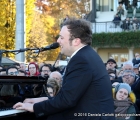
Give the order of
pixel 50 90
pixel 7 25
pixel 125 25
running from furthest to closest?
pixel 7 25, pixel 125 25, pixel 50 90

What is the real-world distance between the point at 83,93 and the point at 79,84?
3.8 inches

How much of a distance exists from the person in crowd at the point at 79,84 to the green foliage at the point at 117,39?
22.5 m

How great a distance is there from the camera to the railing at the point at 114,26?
26266 mm

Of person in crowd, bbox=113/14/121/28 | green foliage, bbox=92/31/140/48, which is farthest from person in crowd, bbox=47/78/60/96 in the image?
person in crowd, bbox=113/14/121/28

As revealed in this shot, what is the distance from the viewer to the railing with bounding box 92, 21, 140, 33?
1034 inches

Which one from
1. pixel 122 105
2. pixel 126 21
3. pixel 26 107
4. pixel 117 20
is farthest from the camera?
pixel 117 20

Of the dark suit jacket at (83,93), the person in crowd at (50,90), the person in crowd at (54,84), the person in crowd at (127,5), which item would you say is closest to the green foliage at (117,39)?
the person in crowd at (127,5)

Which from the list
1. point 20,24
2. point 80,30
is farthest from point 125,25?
point 80,30

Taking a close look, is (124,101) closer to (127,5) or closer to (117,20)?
(117,20)

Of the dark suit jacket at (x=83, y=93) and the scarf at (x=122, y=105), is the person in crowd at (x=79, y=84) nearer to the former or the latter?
the dark suit jacket at (x=83, y=93)

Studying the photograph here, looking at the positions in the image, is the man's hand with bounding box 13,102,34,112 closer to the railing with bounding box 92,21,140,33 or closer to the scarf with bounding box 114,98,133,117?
the scarf with bounding box 114,98,133,117

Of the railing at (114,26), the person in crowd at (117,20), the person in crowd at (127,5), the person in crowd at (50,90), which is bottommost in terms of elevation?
the person in crowd at (50,90)

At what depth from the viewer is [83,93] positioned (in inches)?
134

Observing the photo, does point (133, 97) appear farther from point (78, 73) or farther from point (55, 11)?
point (55, 11)
